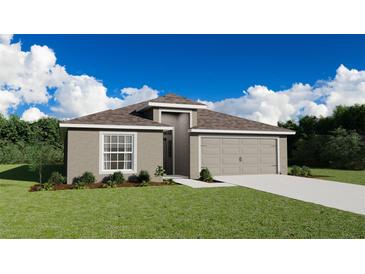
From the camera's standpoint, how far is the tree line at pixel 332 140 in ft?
79.9

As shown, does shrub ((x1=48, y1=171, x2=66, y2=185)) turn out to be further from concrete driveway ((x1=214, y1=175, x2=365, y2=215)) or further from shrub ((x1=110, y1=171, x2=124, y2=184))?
concrete driveway ((x1=214, y1=175, x2=365, y2=215))

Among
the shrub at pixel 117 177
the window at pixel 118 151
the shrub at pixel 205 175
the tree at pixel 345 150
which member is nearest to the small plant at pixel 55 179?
the window at pixel 118 151

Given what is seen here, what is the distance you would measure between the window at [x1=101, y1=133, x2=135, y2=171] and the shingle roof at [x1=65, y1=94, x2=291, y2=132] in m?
0.68

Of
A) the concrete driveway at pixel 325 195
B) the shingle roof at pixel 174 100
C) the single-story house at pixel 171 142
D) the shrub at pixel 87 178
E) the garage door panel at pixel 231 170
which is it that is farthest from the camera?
the garage door panel at pixel 231 170

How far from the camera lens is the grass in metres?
5.67

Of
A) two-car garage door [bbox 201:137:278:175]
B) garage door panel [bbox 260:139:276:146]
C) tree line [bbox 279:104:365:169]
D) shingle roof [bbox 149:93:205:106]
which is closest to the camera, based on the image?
shingle roof [bbox 149:93:205:106]

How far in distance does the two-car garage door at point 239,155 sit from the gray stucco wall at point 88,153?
3432 millimetres

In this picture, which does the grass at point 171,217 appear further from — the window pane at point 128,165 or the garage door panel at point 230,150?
the garage door panel at point 230,150

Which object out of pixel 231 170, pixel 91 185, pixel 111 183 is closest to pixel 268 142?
pixel 231 170

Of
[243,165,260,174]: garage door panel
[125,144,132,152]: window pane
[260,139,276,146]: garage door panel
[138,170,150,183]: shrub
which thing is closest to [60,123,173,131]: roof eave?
Result: [125,144,132,152]: window pane

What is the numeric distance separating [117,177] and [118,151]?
134 cm

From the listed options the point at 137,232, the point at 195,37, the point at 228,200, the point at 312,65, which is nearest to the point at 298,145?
the point at 312,65
